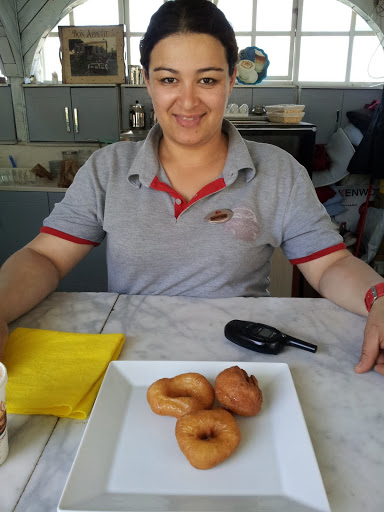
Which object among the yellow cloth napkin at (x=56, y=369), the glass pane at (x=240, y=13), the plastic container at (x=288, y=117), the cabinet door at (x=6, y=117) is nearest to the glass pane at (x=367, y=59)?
the glass pane at (x=240, y=13)

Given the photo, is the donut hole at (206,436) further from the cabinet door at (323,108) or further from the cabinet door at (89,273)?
the cabinet door at (323,108)

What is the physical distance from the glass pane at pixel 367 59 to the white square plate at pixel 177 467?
3.82 m

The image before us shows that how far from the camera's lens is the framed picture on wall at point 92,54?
349 centimetres

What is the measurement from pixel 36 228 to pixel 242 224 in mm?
2455

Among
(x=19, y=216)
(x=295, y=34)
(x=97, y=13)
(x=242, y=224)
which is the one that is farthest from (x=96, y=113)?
(x=242, y=224)

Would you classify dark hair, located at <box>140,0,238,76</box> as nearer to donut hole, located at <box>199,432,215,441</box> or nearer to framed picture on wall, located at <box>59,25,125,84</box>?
donut hole, located at <box>199,432,215,441</box>

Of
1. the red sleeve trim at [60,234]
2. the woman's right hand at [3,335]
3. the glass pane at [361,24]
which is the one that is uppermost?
the glass pane at [361,24]

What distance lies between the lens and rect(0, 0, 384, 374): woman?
3.76 feet

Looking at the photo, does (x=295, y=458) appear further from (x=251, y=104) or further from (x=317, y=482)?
(x=251, y=104)

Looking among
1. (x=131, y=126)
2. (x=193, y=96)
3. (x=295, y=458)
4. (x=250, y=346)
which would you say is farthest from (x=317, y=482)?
(x=131, y=126)

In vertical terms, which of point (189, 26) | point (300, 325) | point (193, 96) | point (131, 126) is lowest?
point (300, 325)

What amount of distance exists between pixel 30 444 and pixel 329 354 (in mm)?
554

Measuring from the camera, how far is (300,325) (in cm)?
97

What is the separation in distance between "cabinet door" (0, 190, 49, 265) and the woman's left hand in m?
2.80
